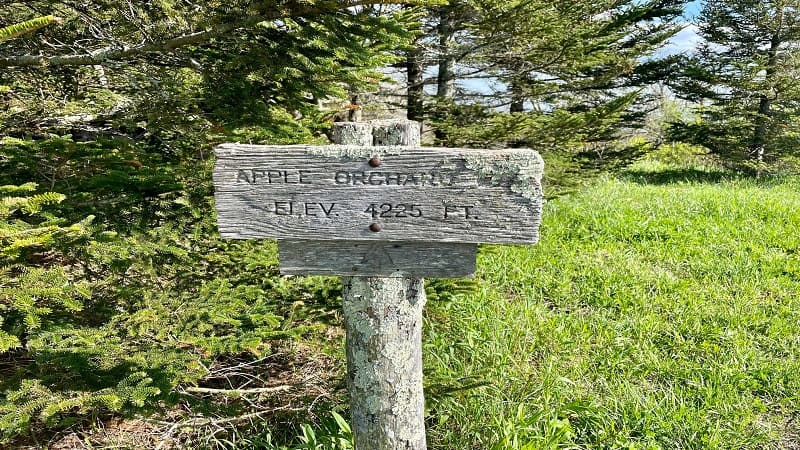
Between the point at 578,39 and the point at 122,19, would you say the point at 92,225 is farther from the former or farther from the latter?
the point at 578,39

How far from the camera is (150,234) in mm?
2668

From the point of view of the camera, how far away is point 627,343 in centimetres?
377

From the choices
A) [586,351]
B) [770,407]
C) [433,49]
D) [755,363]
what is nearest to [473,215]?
[586,351]

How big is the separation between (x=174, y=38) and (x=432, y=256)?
1.60m

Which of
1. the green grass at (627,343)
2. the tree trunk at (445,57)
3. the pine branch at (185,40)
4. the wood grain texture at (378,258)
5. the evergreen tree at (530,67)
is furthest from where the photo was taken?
the tree trunk at (445,57)

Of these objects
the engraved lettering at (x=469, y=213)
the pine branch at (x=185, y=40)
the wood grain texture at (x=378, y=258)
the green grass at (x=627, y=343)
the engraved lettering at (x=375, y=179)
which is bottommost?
the green grass at (x=627, y=343)

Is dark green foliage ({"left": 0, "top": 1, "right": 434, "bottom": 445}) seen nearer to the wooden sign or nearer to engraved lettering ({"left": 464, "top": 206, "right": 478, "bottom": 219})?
the wooden sign

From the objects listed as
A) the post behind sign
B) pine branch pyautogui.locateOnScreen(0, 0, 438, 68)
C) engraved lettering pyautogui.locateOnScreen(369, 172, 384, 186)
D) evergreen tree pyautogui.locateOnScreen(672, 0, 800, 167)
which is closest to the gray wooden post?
the post behind sign

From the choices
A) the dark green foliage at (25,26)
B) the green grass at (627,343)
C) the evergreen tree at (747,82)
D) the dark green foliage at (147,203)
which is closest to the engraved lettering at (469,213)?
the dark green foliage at (147,203)

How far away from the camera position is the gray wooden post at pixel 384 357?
1.86 m

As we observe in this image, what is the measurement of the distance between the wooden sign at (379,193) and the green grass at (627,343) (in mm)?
1418

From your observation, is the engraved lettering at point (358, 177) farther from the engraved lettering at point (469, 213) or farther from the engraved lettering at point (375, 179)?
the engraved lettering at point (469, 213)

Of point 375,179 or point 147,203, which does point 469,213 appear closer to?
point 375,179

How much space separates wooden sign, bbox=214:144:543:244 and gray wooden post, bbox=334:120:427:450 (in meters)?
0.21
